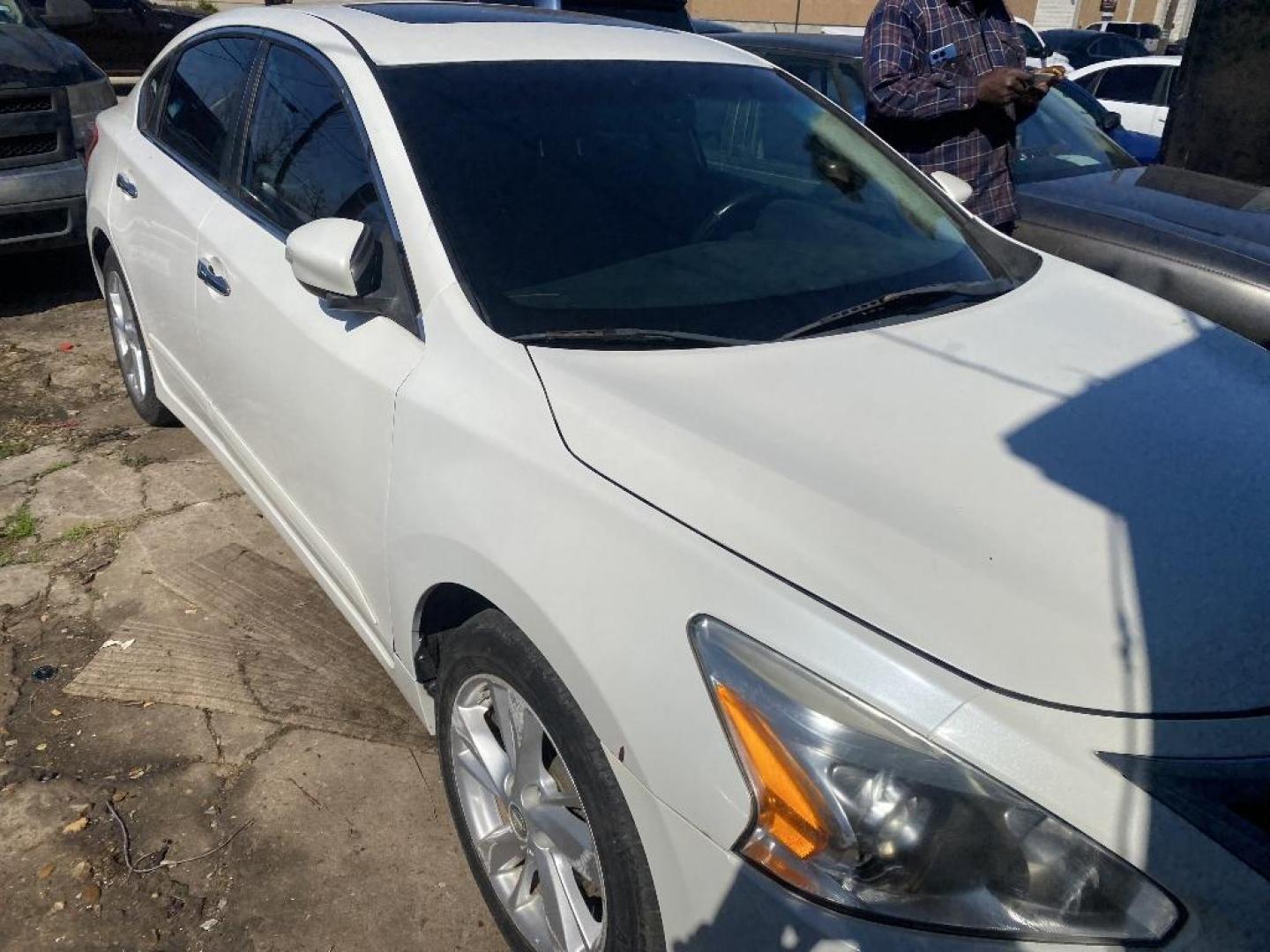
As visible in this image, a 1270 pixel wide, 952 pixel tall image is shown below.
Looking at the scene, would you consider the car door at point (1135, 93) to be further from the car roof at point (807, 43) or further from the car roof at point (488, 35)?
the car roof at point (488, 35)

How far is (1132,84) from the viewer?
1026cm

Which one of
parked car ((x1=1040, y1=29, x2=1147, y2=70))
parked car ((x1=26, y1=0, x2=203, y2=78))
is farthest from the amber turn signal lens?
parked car ((x1=1040, y1=29, x2=1147, y2=70))

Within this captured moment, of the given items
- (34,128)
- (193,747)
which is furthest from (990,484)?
(34,128)

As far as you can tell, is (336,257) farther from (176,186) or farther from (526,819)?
(176,186)

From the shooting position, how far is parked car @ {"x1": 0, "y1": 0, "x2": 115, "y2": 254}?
214 inches

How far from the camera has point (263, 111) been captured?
2.90 m

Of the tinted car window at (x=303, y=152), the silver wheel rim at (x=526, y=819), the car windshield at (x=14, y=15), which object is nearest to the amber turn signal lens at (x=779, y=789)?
the silver wheel rim at (x=526, y=819)

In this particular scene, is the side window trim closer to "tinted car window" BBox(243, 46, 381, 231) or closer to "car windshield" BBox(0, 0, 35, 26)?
"tinted car window" BBox(243, 46, 381, 231)

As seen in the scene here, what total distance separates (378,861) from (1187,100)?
20.9ft

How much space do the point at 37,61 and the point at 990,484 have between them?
6.11 meters

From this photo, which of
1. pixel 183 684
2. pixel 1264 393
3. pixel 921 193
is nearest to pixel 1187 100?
pixel 921 193

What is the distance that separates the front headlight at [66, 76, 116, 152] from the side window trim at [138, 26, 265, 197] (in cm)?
230

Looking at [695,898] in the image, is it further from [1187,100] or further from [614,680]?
[1187,100]

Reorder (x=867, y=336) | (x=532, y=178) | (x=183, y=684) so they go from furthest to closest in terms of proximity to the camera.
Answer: (x=183, y=684)
(x=532, y=178)
(x=867, y=336)
